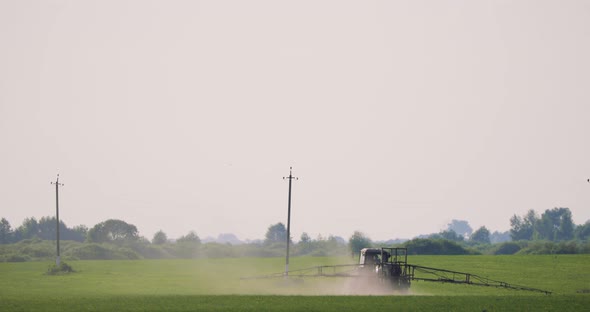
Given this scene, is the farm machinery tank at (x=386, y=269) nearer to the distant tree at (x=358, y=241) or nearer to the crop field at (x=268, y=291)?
the crop field at (x=268, y=291)

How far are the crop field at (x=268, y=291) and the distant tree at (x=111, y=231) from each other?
53.3m

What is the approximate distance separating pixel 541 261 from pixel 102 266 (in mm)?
69182

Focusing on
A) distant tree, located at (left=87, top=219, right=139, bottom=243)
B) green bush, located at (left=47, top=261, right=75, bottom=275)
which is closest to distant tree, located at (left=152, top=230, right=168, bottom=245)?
distant tree, located at (left=87, top=219, right=139, bottom=243)

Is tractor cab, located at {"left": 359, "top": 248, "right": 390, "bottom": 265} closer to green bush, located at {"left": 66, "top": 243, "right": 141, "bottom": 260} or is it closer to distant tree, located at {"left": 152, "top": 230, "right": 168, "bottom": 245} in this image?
green bush, located at {"left": 66, "top": 243, "right": 141, "bottom": 260}

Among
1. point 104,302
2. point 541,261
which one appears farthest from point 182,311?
point 541,261

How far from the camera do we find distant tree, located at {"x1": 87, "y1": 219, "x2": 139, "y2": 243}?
177 meters

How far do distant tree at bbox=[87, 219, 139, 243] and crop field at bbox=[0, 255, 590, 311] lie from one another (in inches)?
2097

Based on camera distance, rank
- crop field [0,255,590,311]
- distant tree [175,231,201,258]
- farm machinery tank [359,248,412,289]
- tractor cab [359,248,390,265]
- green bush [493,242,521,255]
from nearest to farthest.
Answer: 1. crop field [0,255,590,311]
2. farm machinery tank [359,248,412,289]
3. tractor cab [359,248,390,265]
4. distant tree [175,231,201,258]
5. green bush [493,242,521,255]

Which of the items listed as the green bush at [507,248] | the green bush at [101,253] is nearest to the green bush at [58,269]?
the green bush at [101,253]

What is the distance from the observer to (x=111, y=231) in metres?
180

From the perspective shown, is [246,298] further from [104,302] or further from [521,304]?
[521,304]

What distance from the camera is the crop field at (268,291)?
52.8m

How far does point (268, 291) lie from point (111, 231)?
4572 inches

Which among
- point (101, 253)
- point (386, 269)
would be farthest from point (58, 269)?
point (101, 253)
